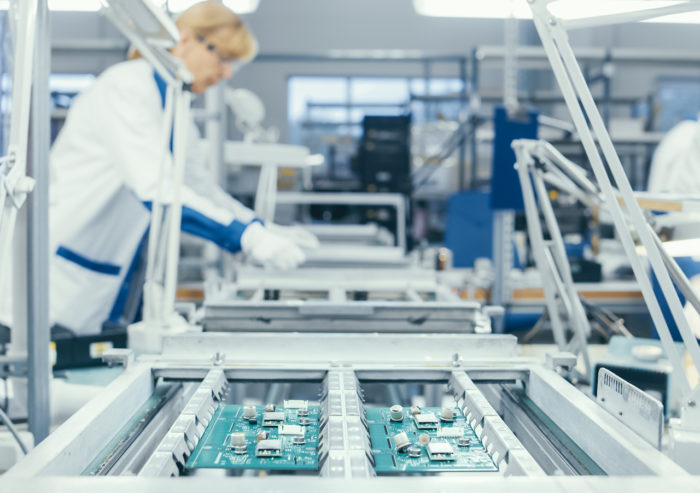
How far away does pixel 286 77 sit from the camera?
10.8m

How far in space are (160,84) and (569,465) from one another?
1.96 meters

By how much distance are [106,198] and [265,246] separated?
0.71 meters

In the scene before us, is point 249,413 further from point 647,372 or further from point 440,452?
point 647,372

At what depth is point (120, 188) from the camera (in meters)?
2.43

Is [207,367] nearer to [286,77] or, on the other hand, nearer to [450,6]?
[450,6]

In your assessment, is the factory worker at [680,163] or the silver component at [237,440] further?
the factory worker at [680,163]

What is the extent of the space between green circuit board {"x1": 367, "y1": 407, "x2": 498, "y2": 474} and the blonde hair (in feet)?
5.62

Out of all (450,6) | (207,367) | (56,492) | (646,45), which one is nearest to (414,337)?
(207,367)

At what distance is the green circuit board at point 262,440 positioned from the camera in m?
0.92

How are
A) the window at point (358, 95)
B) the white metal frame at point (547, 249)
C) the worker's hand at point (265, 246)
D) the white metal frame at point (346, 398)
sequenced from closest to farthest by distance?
1. the white metal frame at point (346, 398)
2. the white metal frame at point (547, 249)
3. the worker's hand at point (265, 246)
4. the window at point (358, 95)

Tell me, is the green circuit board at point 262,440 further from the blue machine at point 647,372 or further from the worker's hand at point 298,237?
the worker's hand at point 298,237

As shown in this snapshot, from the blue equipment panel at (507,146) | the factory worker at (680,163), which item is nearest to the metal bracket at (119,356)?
the blue equipment panel at (507,146)

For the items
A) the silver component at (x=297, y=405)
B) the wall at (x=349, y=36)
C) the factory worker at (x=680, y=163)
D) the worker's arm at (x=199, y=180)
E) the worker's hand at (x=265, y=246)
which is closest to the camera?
the silver component at (x=297, y=405)

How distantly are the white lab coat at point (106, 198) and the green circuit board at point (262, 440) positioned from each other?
1.10 meters
